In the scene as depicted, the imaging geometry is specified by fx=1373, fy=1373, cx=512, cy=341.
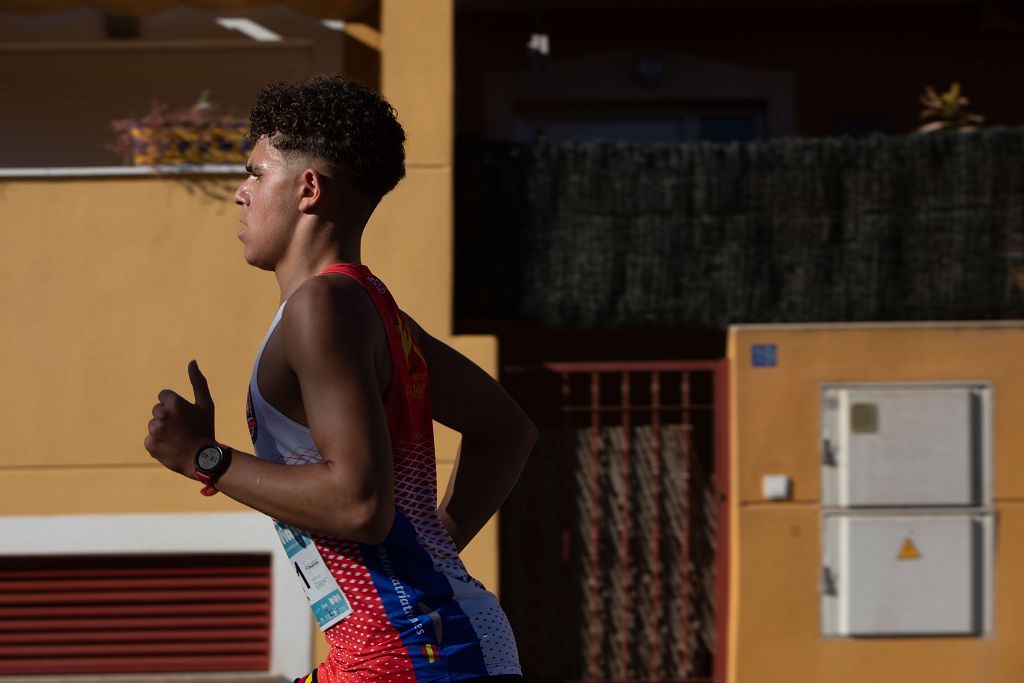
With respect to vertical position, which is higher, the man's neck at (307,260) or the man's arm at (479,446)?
the man's neck at (307,260)

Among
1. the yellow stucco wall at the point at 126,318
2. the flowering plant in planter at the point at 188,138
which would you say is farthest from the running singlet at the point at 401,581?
the flowering plant in planter at the point at 188,138

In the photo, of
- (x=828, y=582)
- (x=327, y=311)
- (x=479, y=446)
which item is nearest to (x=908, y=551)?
(x=828, y=582)

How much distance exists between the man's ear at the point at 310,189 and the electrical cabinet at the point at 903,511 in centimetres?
512

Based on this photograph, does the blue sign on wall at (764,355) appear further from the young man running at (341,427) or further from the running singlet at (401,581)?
the running singlet at (401,581)

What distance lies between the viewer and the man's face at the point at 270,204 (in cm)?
229

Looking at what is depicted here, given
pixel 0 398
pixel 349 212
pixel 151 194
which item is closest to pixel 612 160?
pixel 151 194

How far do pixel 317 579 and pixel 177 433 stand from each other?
12.9 inches

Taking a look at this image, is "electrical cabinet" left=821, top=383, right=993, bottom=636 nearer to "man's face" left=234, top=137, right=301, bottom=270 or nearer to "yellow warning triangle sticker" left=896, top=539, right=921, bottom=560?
"yellow warning triangle sticker" left=896, top=539, right=921, bottom=560

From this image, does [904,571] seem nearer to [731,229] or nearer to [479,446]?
[731,229]

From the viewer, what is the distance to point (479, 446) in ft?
8.82

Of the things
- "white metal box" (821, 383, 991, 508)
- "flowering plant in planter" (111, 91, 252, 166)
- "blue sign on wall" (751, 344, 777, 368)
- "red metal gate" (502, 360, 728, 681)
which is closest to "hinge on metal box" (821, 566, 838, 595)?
"white metal box" (821, 383, 991, 508)

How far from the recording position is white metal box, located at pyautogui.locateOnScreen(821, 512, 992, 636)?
695 cm

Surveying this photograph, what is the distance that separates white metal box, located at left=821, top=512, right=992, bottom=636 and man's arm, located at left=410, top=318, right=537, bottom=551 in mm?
4613

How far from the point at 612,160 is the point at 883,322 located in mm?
1681
